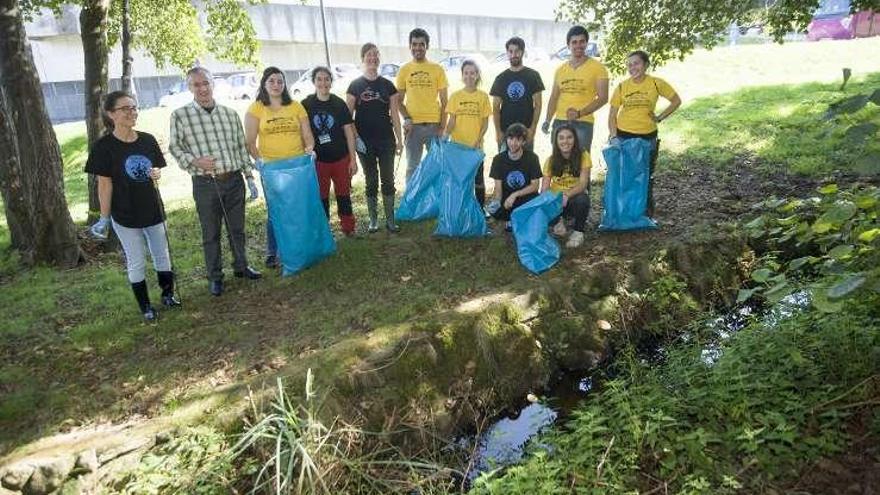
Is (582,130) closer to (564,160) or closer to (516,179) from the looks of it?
(564,160)

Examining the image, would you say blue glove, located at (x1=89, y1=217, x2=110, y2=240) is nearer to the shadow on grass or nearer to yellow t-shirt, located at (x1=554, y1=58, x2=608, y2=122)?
yellow t-shirt, located at (x1=554, y1=58, x2=608, y2=122)

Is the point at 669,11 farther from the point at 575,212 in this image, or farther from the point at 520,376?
the point at 520,376

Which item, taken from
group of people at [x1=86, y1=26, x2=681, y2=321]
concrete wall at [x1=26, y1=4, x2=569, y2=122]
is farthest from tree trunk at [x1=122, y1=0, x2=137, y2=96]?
concrete wall at [x1=26, y1=4, x2=569, y2=122]

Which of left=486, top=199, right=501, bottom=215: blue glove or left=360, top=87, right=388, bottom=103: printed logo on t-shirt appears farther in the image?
left=486, top=199, right=501, bottom=215: blue glove

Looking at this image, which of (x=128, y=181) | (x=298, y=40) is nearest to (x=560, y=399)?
(x=128, y=181)

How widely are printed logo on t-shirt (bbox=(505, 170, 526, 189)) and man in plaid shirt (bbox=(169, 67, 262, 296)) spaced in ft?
6.56

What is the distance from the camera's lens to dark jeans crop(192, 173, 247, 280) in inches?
160

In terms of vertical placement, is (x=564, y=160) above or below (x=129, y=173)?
below

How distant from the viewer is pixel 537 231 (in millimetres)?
4383

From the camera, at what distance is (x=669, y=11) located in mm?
5422

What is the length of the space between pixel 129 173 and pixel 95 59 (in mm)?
2889

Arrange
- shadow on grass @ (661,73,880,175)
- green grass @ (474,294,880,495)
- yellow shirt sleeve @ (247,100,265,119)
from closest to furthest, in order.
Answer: green grass @ (474,294,880,495) → yellow shirt sleeve @ (247,100,265,119) → shadow on grass @ (661,73,880,175)

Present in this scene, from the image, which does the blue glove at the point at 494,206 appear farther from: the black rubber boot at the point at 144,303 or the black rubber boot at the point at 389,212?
the black rubber boot at the point at 144,303

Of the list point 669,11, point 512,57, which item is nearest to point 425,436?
point 512,57
